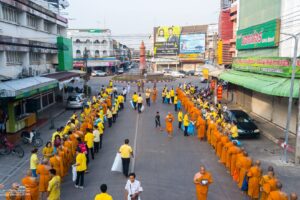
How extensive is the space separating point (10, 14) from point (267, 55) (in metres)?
17.3

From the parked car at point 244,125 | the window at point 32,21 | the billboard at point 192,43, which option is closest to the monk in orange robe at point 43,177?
the parked car at point 244,125

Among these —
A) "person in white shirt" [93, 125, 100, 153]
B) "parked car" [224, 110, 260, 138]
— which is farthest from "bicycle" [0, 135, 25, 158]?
"parked car" [224, 110, 260, 138]

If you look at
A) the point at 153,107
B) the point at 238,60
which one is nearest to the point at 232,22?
the point at 238,60

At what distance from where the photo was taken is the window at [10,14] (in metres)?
20.4

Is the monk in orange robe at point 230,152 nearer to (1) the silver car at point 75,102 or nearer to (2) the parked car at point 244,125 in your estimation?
(2) the parked car at point 244,125

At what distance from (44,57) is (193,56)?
181 feet

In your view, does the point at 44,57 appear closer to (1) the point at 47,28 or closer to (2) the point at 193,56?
(1) the point at 47,28

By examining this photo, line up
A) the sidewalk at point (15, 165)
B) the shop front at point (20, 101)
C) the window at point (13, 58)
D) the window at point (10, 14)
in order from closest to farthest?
the sidewalk at point (15, 165), the shop front at point (20, 101), the window at point (10, 14), the window at point (13, 58)

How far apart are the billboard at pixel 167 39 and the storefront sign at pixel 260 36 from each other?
54051 millimetres

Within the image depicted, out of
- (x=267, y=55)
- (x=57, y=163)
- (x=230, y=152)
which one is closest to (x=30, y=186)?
(x=57, y=163)

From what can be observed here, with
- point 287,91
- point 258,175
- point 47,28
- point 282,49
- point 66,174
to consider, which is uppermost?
point 47,28

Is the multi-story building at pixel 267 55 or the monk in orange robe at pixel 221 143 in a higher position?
the multi-story building at pixel 267 55

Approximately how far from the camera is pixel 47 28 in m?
30.8

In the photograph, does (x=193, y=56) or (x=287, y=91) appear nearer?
(x=287, y=91)
